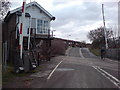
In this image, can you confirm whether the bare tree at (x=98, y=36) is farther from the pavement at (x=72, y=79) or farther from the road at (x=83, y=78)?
the pavement at (x=72, y=79)

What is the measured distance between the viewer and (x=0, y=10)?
21.6 m

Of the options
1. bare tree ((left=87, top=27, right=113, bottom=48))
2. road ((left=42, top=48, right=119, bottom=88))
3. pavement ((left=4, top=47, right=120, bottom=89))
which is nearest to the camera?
road ((left=42, top=48, right=119, bottom=88))

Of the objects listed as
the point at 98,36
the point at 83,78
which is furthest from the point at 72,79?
the point at 98,36

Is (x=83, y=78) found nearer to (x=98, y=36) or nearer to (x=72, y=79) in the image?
(x=72, y=79)

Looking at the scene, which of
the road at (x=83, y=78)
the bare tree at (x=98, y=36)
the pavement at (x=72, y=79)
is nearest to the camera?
the road at (x=83, y=78)

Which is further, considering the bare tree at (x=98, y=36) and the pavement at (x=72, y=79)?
the bare tree at (x=98, y=36)

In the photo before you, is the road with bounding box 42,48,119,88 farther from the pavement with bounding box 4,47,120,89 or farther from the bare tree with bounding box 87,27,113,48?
the bare tree with bounding box 87,27,113,48

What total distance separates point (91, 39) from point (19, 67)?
7554cm

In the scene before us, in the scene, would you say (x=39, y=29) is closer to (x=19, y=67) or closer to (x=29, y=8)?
(x=29, y=8)

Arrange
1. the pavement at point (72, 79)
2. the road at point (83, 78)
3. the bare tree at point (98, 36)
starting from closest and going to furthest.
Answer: the road at point (83, 78)
the pavement at point (72, 79)
the bare tree at point (98, 36)

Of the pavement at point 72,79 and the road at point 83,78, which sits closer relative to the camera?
the road at point 83,78

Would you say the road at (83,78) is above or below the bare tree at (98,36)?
below

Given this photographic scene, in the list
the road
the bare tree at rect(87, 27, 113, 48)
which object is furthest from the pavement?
the bare tree at rect(87, 27, 113, 48)

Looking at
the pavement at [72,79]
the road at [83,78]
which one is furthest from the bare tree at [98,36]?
the pavement at [72,79]
